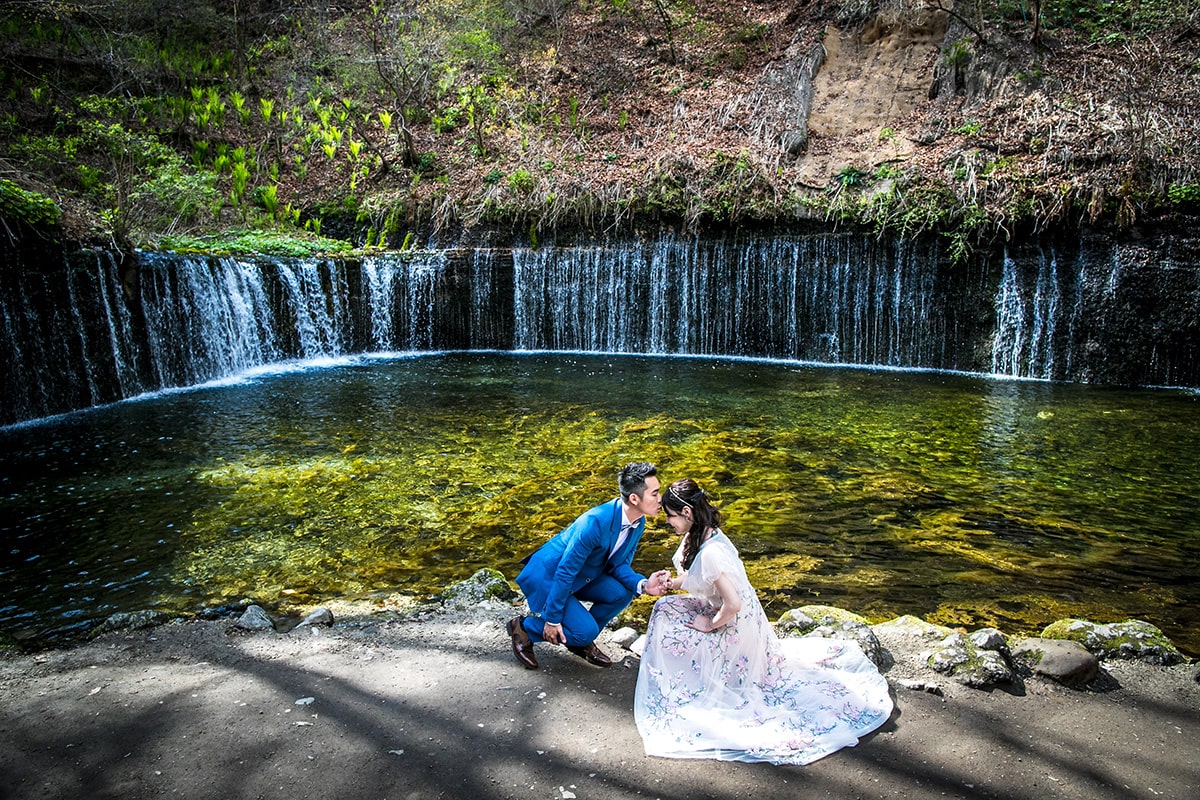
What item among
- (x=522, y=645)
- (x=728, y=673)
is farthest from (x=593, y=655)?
(x=728, y=673)

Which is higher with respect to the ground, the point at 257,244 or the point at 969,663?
the point at 257,244

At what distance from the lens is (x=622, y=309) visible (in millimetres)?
14508

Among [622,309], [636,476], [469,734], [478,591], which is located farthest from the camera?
[622,309]

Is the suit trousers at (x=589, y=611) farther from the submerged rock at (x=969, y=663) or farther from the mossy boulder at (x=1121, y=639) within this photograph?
the mossy boulder at (x=1121, y=639)

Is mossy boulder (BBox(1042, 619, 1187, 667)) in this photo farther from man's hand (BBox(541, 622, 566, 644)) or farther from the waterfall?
the waterfall

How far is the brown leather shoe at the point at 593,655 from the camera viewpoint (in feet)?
10.8

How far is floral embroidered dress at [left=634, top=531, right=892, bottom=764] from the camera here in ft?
8.65

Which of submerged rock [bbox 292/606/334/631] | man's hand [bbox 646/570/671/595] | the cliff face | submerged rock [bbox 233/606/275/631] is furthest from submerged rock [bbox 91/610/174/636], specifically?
the cliff face

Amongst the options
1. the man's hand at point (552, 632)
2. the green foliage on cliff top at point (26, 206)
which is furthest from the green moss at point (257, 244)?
the man's hand at point (552, 632)

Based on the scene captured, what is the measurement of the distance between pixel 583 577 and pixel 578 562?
0.20 m

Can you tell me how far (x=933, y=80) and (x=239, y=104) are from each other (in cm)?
1631

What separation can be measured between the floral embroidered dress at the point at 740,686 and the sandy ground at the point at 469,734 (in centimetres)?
8

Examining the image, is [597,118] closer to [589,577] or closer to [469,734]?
[589,577]

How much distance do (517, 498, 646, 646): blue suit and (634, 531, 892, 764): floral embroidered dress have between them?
30 centimetres
